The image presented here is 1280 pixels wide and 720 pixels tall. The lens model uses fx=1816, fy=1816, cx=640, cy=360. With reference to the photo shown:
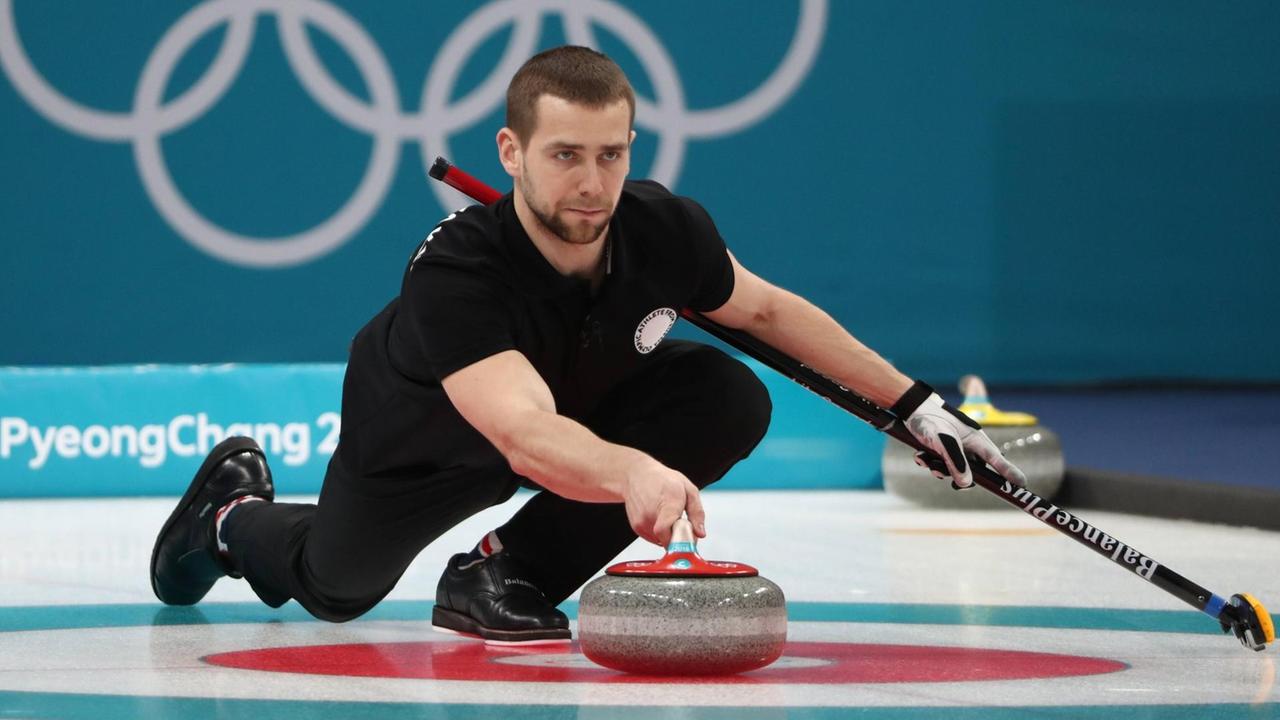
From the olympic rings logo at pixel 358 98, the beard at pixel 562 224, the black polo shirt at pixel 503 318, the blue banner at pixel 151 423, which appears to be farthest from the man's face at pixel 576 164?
the olympic rings logo at pixel 358 98

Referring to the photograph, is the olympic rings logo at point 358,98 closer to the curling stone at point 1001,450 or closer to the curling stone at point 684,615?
the curling stone at point 1001,450

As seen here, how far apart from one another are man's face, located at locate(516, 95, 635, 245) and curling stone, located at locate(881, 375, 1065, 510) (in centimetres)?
348

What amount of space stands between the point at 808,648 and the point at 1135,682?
1.83ft

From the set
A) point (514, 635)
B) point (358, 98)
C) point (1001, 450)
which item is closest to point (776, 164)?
point (358, 98)

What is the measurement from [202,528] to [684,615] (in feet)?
4.44

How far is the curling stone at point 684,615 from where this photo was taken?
241 centimetres

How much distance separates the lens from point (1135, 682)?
249cm

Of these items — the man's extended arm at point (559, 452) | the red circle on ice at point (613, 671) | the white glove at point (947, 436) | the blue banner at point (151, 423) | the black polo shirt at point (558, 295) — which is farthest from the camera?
the blue banner at point (151, 423)

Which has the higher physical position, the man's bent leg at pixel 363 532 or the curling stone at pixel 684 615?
the man's bent leg at pixel 363 532

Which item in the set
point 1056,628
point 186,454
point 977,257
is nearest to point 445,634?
point 1056,628

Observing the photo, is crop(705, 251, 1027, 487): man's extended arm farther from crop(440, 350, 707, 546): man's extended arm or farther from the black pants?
crop(440, 350, 707, 546): man's extended arm

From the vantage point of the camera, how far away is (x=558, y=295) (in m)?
2.76

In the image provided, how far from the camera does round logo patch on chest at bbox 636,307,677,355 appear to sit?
288 centimetres

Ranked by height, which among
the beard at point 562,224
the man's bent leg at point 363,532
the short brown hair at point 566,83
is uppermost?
the short brown hair at point 566,83
